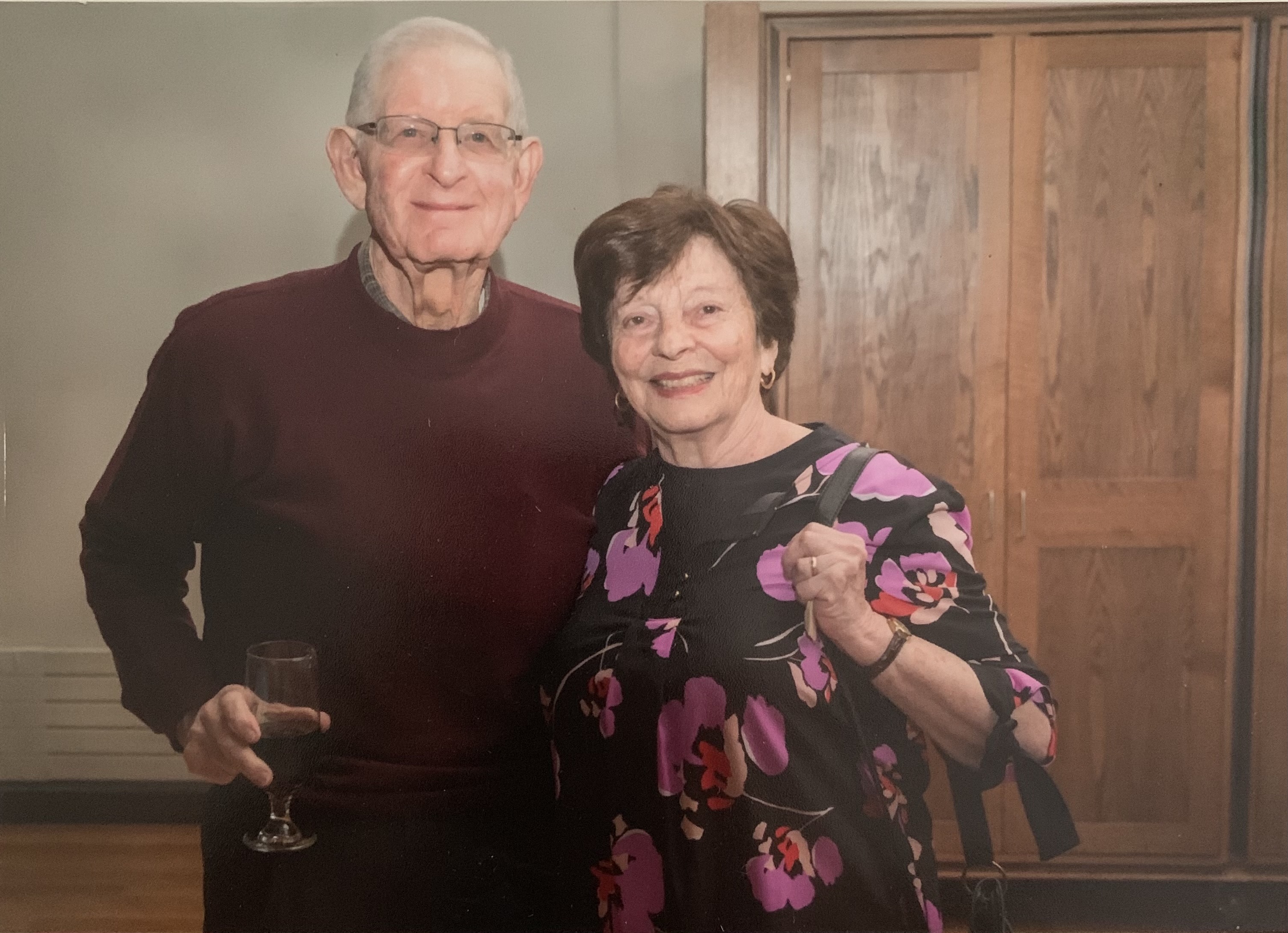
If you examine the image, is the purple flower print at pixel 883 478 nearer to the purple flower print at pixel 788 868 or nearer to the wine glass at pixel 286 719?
the purple flower print at pixel 788 868

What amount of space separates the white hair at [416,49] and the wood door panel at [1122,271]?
74cm

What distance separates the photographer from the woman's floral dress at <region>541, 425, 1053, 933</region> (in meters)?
1.18

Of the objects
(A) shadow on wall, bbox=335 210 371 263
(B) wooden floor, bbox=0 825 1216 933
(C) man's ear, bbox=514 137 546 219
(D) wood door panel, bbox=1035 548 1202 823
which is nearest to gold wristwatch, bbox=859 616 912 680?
(D) wood door panel, bbox=1035 548 1202 823

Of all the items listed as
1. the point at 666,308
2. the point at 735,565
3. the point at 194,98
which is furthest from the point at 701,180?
the point at 194,98

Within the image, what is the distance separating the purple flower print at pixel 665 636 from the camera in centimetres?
121

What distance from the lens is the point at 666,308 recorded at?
1.22m

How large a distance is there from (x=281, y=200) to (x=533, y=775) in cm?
83

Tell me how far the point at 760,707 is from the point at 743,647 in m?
0.07

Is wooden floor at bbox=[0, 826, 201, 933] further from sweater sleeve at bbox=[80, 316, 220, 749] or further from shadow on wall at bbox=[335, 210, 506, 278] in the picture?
shadow on wall at bbox=[335, 210, 506, 278]

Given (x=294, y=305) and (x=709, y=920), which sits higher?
(x=294, y=305)

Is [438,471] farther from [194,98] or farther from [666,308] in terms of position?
[194,98]

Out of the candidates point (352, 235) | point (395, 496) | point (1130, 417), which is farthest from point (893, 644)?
point (352, 235)

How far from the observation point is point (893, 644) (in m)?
1.16

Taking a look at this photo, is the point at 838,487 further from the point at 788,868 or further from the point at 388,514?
the point at 388,514
